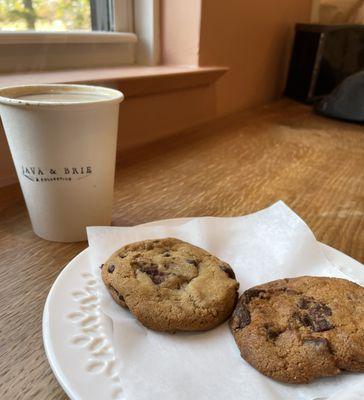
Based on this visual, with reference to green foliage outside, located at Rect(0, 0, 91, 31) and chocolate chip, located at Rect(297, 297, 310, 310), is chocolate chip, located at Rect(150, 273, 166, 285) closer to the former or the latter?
chocolate chip, located at Rect(297, 297, 310, 310)

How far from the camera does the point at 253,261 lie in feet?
1.56

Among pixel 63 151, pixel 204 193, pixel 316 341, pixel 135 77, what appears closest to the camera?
pixel 316 341

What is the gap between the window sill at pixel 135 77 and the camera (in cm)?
77

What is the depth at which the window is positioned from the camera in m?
0.83

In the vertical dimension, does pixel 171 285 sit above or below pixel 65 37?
below

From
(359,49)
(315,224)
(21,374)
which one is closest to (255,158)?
(315,224)

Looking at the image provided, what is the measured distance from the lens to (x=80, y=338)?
1.16ft

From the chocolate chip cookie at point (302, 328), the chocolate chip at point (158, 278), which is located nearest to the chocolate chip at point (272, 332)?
the chocolate chip cookie at point (302, 328)

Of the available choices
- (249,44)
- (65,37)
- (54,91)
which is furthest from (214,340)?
(249,44)

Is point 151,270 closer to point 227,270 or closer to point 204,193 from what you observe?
point 227,270

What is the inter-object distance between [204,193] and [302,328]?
42 centimetres

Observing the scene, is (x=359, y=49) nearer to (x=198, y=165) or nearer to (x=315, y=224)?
(x=198, y=165)

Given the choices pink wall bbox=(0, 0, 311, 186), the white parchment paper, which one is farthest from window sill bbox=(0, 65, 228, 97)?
the white parchment paper

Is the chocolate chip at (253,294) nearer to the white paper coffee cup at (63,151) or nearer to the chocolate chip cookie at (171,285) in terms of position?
the chocolate chip cookie at (171,285)
